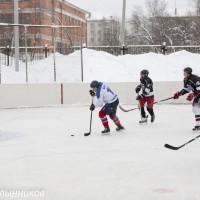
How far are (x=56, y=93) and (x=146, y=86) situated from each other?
17.3 ft

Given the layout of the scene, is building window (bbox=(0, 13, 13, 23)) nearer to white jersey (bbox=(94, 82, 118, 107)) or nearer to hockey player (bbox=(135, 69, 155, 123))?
hockey player (bbox=(135, 69, 155, 123))

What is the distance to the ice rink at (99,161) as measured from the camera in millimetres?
4934

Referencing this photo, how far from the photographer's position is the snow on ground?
58.9 ft

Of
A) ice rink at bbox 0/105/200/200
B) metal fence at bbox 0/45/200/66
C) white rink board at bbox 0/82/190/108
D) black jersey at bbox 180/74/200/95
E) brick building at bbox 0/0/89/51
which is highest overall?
brick building at bbox 0/0/89/51

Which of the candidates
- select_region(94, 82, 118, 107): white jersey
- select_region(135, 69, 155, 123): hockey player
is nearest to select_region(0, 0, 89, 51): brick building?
select_region(135, 69, 155, 123): hockey player

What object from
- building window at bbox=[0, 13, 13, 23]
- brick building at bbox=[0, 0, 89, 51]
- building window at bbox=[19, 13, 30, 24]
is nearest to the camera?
brick building at bbox=[0, 0, 89, 51]

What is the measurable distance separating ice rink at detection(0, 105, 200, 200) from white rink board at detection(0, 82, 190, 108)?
3870mm

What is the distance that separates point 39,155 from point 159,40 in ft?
143

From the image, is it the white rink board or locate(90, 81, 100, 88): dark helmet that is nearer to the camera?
locate(90, 81, 100, 88): dark helmet

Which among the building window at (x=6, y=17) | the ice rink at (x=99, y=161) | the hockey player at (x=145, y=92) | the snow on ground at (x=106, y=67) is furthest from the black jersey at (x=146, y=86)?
the building window at (x=6, y=17)

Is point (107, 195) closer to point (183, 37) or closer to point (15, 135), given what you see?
point (15, 135)

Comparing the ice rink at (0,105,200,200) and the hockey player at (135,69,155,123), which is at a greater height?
the hockey player at (135,69,155,123)

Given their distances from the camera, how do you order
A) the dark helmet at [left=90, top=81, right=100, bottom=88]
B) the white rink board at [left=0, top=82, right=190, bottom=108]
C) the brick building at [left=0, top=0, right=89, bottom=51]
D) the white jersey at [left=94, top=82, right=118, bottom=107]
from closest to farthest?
1. the dark helmet at [left=90, top=81, right=100, bottom=88]
2. the white jersey at [left=94, top=82, right=118, bottom=107]
3. the white rink board at [left=0, top=82, right=190, bottom=108]
4. the brick building at [left=0, top=0, right=89, bottom=51]

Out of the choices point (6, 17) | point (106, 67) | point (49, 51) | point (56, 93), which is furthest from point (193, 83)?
point (6, 17)
